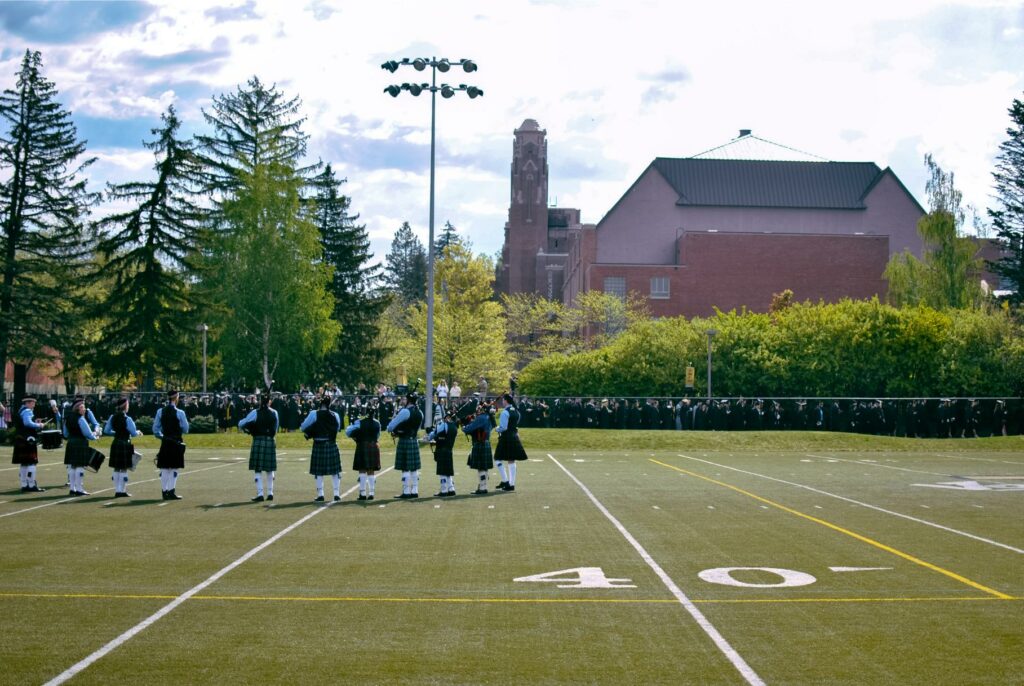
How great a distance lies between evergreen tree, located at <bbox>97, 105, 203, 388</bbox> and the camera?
59844mm

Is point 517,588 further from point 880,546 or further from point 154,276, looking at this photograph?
point 154,276

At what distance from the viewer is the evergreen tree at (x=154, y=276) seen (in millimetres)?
59844

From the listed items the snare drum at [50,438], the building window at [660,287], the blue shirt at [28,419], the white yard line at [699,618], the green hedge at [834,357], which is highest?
the building window at [660,287]

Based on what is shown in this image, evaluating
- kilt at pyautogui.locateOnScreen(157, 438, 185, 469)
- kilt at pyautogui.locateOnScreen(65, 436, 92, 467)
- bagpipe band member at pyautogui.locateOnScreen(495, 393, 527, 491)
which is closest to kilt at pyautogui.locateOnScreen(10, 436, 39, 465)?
kilt at pyautogui.locateOnScreen(65, 436, 92, 467)

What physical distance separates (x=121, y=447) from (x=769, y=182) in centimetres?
7933

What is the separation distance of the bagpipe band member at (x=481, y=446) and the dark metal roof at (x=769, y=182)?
7142cm

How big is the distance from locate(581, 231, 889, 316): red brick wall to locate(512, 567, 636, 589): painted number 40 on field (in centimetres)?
7366

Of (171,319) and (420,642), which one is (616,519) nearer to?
(420,642)

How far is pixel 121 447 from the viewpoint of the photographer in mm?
20703

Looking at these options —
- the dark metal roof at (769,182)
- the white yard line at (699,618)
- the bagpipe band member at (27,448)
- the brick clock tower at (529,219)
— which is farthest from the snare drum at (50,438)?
the brick clock tower at (529,219)

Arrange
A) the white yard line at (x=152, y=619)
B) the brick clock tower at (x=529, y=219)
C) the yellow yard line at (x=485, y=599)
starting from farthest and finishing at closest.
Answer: the brick clock tower at (x=529, y=219), the yellow yard line at (x=485, y=599), the white yard line at (x=152, y=619)

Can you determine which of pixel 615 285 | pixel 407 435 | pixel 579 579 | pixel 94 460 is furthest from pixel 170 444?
pixel 615 285

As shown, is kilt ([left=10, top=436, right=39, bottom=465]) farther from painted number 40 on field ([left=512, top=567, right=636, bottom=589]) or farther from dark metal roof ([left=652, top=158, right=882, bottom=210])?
dark metal roof ([left=652, top=158, right=882, bottom=210])

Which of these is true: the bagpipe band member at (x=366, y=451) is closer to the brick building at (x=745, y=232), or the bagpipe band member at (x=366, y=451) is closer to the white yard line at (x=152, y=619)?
the white yard line at (x=152, y=619)
